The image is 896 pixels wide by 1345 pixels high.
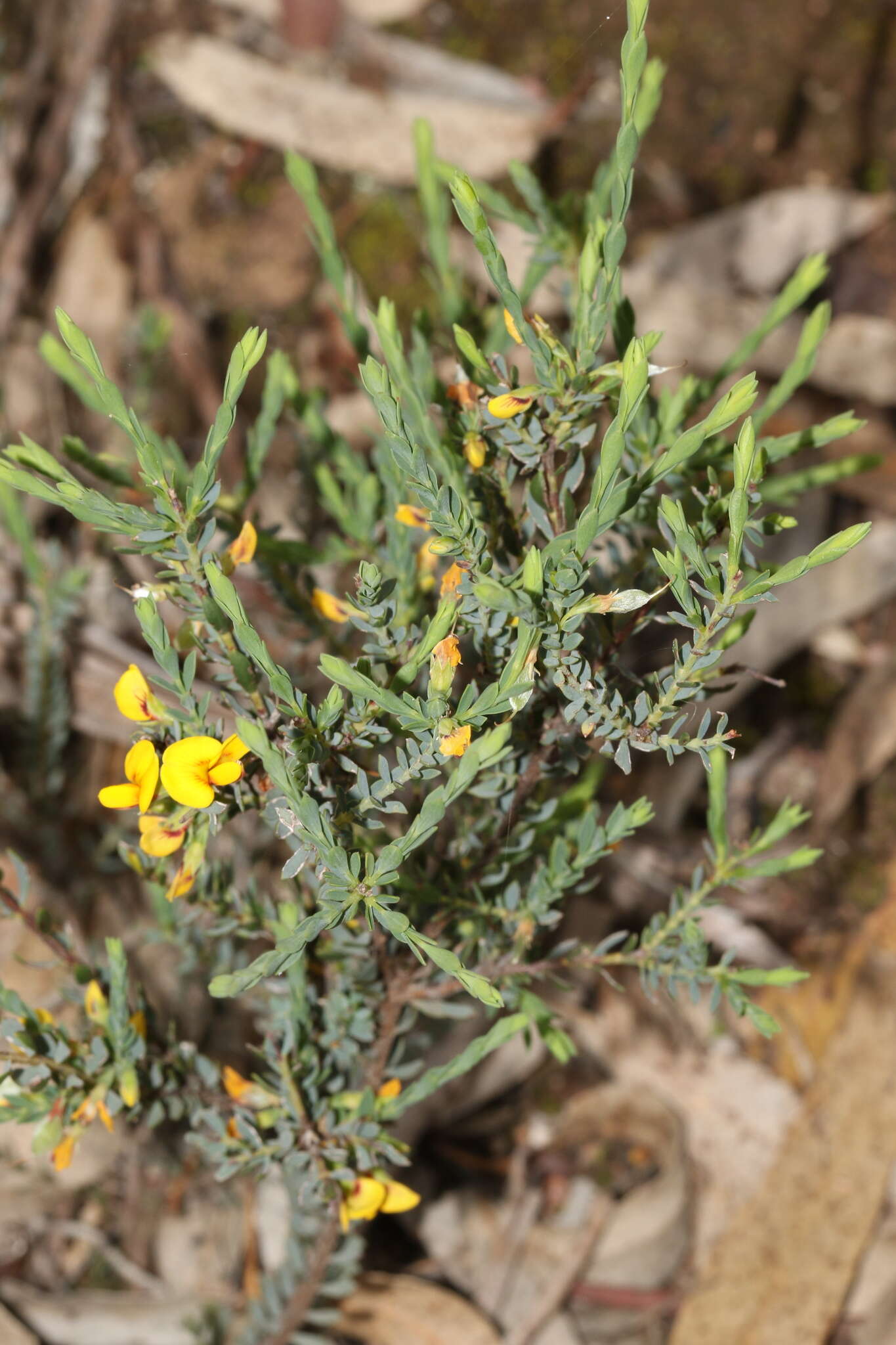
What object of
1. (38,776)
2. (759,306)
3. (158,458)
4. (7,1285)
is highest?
(158,458)

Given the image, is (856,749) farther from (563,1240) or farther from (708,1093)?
(563,1240)

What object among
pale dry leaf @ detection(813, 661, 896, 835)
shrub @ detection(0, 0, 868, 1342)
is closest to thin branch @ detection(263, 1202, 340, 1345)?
shrub @ detection(0, 0, 868, 1342)

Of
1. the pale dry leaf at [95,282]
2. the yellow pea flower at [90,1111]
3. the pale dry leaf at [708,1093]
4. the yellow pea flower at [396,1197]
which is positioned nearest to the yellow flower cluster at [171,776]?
the yellow pea flower at [90,1111]

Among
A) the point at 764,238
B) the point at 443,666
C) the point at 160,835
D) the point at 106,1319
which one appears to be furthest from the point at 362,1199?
the point at 764,238

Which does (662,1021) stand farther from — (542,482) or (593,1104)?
(542,482)

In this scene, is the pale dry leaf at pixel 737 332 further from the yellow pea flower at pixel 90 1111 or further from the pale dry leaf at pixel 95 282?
the yellow pea flower at pixel 90 1111

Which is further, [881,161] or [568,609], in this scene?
[881,161]

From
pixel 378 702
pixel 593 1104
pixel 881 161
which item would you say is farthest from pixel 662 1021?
pixel 881 161

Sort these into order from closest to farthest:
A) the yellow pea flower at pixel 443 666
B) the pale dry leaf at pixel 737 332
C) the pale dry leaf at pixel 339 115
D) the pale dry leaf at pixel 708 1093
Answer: the yellow pea flower at pixel 443 666, the pale dry leaf at pixel 708 1093, the pale dry leaf at pixel 737 332, the pale dry leaf at pixel 339 115
